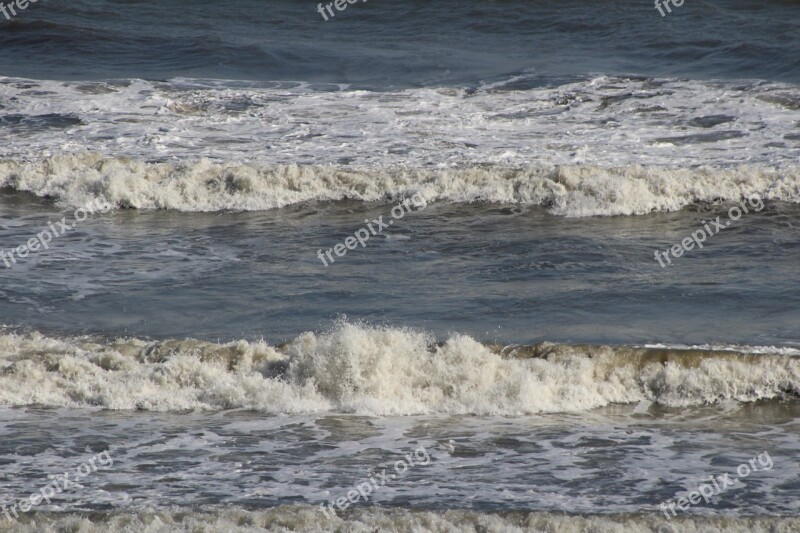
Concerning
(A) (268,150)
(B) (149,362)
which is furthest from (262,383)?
(A) (268,150)

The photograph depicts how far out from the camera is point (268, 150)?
16.8 meters

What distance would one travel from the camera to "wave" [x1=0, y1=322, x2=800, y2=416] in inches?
339
